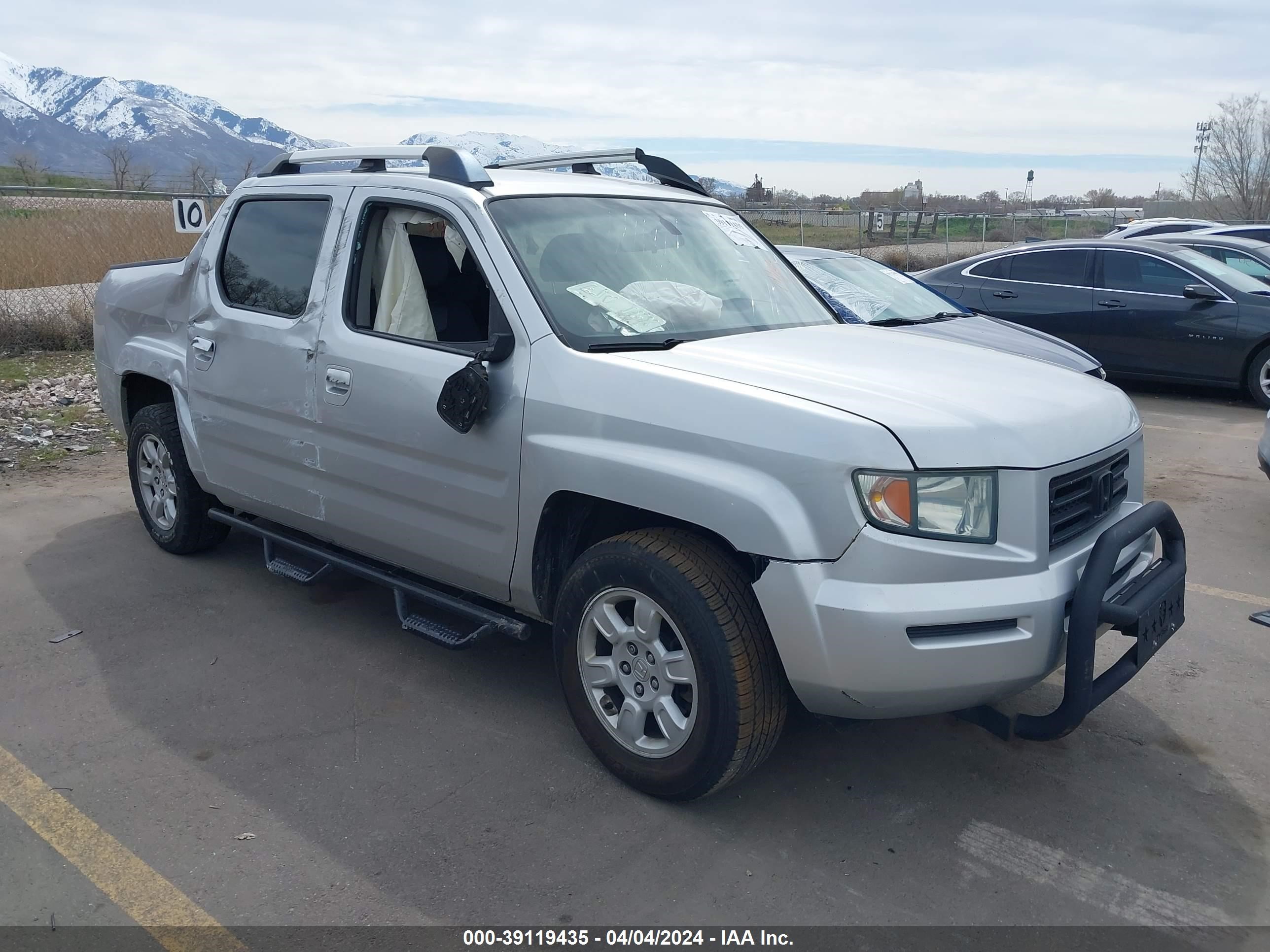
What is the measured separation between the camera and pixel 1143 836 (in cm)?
322

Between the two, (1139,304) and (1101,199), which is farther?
(1101,199)

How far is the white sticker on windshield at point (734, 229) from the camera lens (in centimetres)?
451

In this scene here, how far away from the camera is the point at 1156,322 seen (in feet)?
34.2

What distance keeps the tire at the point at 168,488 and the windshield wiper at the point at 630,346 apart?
2.71m

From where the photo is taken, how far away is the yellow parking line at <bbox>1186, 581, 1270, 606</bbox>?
511cm

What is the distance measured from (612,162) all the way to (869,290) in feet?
12.1

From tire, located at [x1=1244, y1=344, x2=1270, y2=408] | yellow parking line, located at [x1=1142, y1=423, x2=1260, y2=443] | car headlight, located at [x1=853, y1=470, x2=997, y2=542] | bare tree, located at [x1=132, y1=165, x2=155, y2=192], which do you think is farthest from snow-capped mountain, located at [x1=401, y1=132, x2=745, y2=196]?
bare tree, located at [x1=132, y1=165, x2=155, y2=192]

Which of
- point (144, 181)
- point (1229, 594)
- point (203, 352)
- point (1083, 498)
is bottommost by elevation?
point (1229, 594)

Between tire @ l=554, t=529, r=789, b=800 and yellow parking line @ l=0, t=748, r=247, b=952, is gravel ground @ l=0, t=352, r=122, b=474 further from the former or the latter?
tire @ l=554, t=529, r=789, b=800

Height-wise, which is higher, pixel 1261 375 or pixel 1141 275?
pixel 1141 275

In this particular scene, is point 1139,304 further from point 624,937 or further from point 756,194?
point 756,194

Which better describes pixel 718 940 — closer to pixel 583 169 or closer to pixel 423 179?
pixel 423 179

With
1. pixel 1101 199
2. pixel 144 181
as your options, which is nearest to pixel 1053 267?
pixel 144 181

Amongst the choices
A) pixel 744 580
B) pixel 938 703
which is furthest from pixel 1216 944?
pixel 744 580
